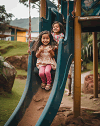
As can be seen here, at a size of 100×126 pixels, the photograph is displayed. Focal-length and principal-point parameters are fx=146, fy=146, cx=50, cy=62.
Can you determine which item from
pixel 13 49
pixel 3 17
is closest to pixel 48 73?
pixel 13 49

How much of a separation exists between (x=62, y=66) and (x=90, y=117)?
1423 millimetres

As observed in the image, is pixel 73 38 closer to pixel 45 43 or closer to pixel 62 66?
pixel 45 43

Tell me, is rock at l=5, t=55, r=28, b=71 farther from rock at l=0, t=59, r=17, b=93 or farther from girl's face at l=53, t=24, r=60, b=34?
girl's face at l=53, t=24, r=60, b=34

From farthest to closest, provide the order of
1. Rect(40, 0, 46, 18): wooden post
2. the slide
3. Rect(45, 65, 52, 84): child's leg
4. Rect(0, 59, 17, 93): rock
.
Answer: Rect(0, 59, 17, 93): rock, Rect(40, 0, 46, 18): wooden post, Rect(45, 65, 52, 84): child's leg, the slide

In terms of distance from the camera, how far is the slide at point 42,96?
197 cm

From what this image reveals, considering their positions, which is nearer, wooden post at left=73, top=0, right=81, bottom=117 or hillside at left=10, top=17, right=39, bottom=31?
wooden post at left=73, top=0, right=81, bottom=117

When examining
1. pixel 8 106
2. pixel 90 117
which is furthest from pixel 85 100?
pixel 8 106

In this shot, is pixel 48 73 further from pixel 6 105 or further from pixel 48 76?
pixel 6 105

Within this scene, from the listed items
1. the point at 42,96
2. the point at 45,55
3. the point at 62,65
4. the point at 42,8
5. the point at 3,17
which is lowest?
the point at 42,96

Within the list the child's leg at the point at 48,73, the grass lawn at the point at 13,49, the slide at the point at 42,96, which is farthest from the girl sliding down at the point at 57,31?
the grass lawn at the point at 13,49

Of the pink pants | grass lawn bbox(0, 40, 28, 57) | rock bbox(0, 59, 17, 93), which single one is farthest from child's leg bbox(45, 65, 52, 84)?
grass lawn bbox(0, 40, 28, 57)

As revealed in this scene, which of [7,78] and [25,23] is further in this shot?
[25,23]

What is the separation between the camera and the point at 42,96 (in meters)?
2.68

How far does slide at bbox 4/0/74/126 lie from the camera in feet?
→ 6.47
